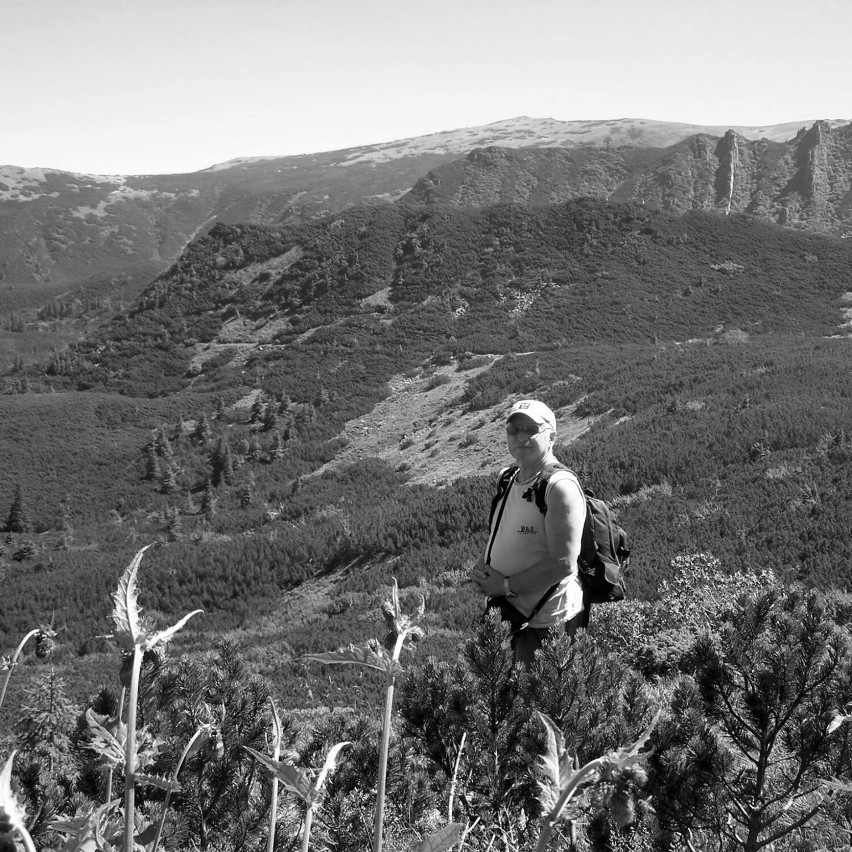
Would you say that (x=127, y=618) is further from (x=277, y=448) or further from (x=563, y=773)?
(x=277, y=448)

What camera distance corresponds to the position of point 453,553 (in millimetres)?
11789

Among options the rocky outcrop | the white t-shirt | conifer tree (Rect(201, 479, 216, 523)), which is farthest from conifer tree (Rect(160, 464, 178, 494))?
the rocky outcrop

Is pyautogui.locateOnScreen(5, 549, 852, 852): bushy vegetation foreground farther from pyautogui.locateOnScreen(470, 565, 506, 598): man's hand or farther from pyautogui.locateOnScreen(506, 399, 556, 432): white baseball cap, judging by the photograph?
pyautogui.locateOnScreen(506, 399, 556, 432): white baseball cap

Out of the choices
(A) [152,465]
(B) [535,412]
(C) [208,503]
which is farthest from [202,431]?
(B) [535,412]

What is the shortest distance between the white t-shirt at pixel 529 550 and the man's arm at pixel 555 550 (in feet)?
0.13

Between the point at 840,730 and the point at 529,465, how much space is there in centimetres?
173

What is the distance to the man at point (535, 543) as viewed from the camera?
10.8 ft

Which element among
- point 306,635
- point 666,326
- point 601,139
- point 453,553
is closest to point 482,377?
point 666,326

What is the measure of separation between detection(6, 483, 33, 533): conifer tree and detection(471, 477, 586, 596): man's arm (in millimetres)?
21373

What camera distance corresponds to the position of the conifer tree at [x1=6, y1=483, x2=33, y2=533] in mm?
21000

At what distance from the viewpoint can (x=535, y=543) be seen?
3432mm

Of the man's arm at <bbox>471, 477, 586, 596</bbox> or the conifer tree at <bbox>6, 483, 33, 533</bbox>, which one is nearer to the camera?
the man's arm at <bbox>471, 477, 586, 596</bbox>

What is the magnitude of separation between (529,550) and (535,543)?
1.7 inches

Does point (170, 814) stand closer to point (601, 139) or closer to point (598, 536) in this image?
point (598, 536)
